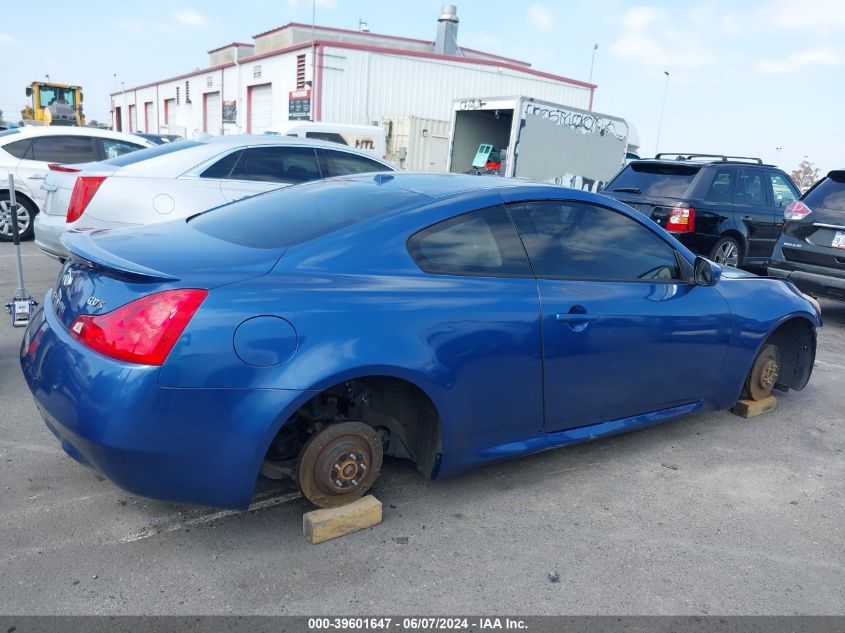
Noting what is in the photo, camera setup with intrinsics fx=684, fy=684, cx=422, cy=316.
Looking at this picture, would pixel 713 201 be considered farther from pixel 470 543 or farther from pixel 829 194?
pixel 470 543

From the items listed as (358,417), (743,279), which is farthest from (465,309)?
(743,279)

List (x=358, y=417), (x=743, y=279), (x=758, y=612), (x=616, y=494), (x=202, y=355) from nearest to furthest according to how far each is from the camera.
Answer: (x=202, y=355), (x=758, y=612), (x=358, y=417), (x=616, y=494), (x=743, y=279)

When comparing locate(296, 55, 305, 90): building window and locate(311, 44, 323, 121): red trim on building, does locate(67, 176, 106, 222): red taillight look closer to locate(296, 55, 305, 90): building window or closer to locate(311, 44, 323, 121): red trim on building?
locate(311, 44, 323, 121): red trim on building

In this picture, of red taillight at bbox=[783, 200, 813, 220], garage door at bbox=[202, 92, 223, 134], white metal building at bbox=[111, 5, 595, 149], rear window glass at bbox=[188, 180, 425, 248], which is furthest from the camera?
garage door at bbox=[202, 92, 223, 134]

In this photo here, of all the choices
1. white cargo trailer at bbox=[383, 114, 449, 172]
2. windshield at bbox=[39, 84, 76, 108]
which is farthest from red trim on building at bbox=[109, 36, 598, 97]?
windshield at bbox=[39, 84, 76, 108]

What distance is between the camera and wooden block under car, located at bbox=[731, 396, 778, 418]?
4516mm

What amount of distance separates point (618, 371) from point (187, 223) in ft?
7.53

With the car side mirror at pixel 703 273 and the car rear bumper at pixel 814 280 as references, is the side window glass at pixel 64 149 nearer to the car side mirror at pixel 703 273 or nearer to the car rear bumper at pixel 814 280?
the car side mirror at pixel 703 273

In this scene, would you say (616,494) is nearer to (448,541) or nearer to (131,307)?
(448,541)

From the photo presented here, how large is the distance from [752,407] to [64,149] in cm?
921

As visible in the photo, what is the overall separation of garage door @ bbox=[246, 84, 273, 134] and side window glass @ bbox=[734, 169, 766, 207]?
65.8 ft

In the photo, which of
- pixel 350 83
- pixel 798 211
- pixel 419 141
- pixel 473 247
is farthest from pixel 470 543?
pixel 350 83

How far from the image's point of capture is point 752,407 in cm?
452

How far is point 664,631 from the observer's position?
242 centimetres
